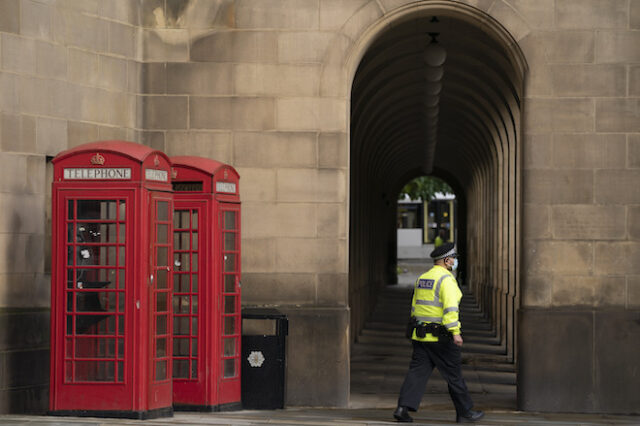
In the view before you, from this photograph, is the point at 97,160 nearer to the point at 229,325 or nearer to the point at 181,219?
the point at 181,219

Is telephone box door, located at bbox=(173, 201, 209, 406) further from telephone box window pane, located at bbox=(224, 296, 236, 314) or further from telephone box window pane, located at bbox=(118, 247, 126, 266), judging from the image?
telephone box window pane, located at bbox=(118, 247, 126, 266)

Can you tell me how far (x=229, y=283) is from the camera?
1139 cm

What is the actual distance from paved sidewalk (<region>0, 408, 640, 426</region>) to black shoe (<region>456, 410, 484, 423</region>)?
0.12 m

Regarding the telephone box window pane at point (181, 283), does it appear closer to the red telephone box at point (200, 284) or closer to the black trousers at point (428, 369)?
the red telephone box at point (200, 284)

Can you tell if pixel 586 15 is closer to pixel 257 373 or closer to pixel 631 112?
pixel 631 112

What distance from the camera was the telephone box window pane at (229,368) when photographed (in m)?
11.4

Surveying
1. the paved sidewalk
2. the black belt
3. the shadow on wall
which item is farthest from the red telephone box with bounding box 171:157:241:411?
the black belt

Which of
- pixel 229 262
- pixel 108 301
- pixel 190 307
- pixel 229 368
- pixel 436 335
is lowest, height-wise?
pixel 229 368

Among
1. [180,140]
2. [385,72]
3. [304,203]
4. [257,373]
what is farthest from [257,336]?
[385,72]

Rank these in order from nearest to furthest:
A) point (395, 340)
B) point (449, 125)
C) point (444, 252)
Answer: point (444, 252), point (395, 340), point (449, 125)

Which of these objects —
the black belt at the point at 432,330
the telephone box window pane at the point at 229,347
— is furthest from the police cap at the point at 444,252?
the telephone box window pane at the point at 229,347

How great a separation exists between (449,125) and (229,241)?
1601cm

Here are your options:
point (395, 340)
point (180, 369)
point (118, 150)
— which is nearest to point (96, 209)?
point (118, 150)

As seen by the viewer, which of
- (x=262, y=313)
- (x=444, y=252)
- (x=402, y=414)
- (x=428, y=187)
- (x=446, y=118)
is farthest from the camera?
(x=428, y=187)
